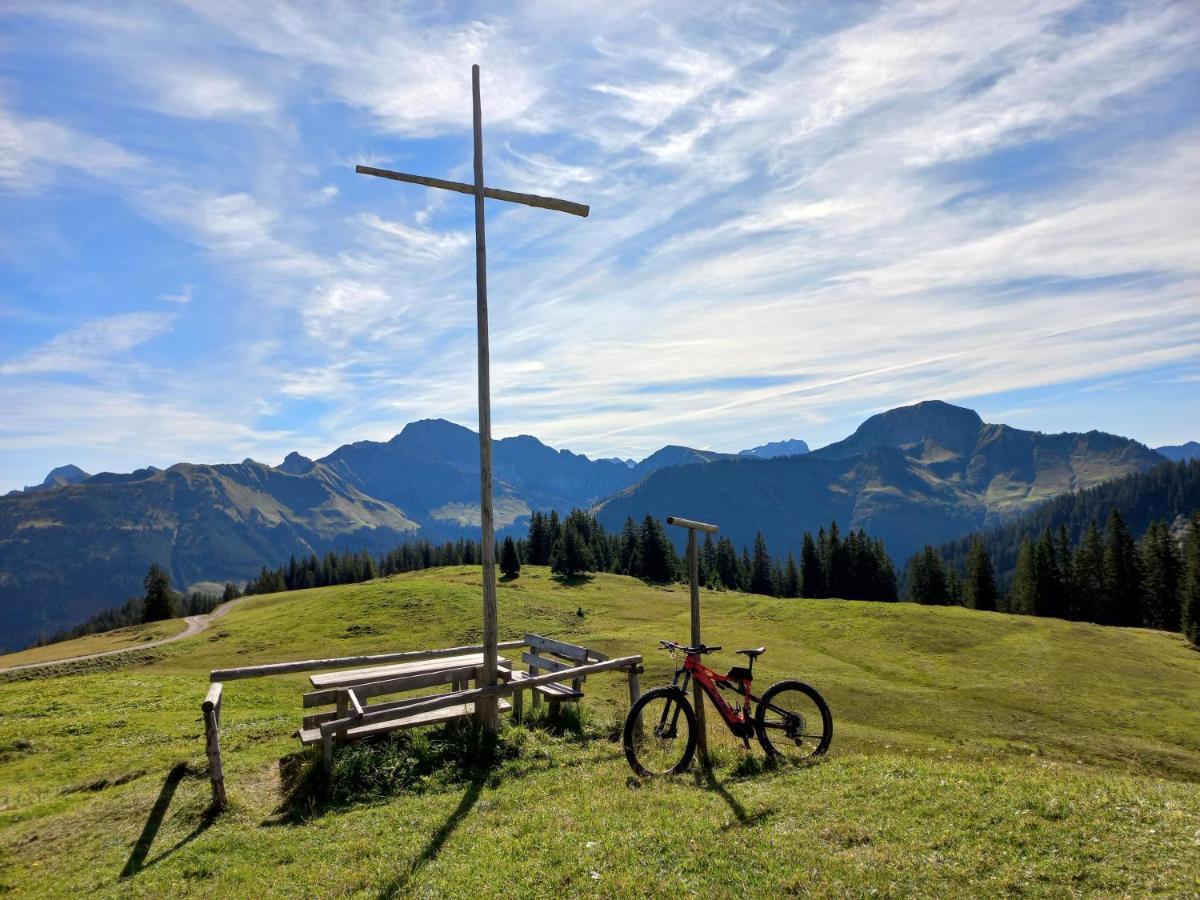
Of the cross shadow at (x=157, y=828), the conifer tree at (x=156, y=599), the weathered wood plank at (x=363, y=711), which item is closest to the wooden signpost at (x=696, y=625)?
the weathered wood plank at (x=363, y=711)

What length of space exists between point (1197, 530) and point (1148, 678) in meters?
49.1

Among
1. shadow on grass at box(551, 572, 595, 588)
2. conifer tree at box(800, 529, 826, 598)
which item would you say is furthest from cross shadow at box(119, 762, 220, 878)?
conifer tree at box(800, 529, 826, 598)

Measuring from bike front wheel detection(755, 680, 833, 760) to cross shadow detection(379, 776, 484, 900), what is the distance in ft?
18.6

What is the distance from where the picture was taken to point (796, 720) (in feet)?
41.8

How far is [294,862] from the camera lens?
358 inches

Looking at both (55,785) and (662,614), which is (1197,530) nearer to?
(662,614)

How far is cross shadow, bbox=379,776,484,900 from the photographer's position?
8.06 meters

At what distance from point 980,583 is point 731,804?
317ft

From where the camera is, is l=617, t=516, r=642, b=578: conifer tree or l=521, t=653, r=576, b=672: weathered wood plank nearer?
l=521, t=653, r=576, b=672: weathered wood plank

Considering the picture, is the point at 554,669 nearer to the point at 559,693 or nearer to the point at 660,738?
the point at 559,693

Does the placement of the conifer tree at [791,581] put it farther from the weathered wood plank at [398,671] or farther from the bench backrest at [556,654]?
the weathered wood plank at [398,671]

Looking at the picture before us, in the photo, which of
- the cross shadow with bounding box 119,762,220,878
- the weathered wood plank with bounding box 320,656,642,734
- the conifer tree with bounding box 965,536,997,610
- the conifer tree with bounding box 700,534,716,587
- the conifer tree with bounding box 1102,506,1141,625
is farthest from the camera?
the conifer tree with bounding box 700,534,716,587

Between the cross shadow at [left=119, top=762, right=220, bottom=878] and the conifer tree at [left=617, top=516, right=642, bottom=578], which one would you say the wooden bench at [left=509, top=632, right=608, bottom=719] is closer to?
the cross shadow at [left=119, top=762, right=220, bottom=878]

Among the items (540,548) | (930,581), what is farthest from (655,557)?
(930,581)
